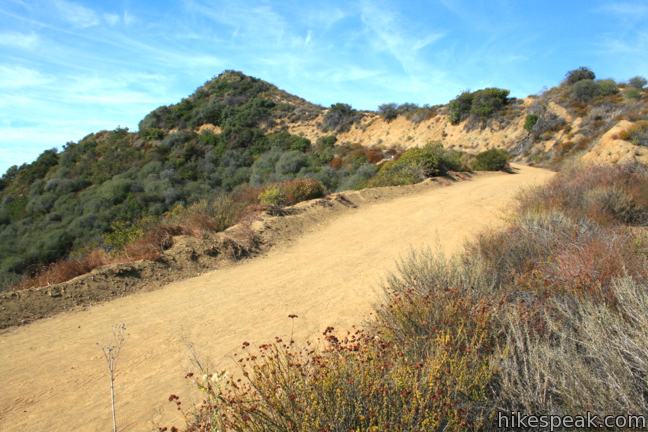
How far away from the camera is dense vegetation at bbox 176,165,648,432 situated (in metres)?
2.57

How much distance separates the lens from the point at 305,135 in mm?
42312

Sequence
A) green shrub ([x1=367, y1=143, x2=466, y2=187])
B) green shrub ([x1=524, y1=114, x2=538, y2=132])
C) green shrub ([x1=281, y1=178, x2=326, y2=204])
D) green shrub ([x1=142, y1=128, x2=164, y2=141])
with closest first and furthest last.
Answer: green shrub ([x1=281, y1=178, x2=326, y2=204]) < green shrub ([x1=367, y1=143, x2=466, y2=187]) < green shrub ([x1=524, y1=114, x2=538, y2=132]) < green shrub ([x1=142, y1=128, x2=164, y2=141])

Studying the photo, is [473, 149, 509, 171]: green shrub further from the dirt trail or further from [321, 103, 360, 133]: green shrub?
[321, 103, 360, 133]: green shrub

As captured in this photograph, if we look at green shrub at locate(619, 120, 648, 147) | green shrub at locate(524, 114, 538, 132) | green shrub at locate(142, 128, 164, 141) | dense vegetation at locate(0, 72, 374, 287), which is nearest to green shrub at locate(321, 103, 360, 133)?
dense vegetation at locate(0, 72, 374, 287)

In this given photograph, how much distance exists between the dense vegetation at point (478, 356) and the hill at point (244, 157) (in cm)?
611

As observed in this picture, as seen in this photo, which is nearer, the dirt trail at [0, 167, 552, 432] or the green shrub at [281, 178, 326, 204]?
the dirt trail at [0, 167, 552, 432]

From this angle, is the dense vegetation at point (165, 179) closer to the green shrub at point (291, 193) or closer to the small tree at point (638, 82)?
the green shrub at point (291, 193)

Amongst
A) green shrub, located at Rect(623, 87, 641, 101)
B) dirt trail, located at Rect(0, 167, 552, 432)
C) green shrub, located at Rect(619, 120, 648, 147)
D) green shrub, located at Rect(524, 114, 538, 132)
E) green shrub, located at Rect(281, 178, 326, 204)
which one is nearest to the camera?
dirt trail, located at Rect(0, 167, 552, 432)

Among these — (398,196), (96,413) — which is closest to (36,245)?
(398,196)

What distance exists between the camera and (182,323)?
6.07m

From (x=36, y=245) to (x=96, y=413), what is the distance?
57.1 feet

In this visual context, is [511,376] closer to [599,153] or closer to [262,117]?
[599,153]

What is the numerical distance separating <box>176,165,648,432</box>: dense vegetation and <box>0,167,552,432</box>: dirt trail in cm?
→ 82

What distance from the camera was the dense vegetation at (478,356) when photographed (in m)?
2.57
